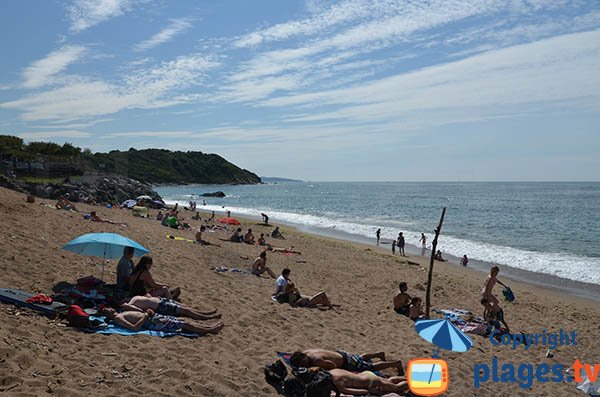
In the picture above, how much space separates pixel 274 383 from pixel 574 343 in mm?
7593

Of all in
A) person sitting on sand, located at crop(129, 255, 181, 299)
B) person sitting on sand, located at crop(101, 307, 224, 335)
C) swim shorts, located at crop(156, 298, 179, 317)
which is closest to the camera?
person sitting on sand, located at crop(101, 307, 224, 335)

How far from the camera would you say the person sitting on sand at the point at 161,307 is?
7784 mm

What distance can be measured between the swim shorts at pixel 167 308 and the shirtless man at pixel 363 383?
309 centimetres

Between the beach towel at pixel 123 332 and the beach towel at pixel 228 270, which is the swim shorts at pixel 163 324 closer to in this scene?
the beach towel at pixel 123 332

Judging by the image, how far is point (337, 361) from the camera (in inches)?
258

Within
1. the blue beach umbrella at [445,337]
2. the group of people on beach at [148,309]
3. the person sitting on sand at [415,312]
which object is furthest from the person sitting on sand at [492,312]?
the group of people on beach at [148,309]

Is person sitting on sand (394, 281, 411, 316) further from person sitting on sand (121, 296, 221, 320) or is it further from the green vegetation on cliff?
the green vegetation on cliff

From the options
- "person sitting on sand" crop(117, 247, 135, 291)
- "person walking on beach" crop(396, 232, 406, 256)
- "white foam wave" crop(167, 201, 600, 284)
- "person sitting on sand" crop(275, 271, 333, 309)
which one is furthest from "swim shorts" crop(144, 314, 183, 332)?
"person walking on beach" crop(396, 232, 406, 256)

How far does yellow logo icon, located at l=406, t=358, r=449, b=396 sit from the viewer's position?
6.44 m

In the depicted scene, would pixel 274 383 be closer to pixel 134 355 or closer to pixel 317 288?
pixel 134 355

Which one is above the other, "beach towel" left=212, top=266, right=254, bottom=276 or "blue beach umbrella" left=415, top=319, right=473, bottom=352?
"blue beach umbrella" left=415, top=319, right=473, bottom=352

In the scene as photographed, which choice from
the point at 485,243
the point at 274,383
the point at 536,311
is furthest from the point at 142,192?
the point at 274,383

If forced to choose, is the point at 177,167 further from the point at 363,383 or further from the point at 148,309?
the point at 363,383

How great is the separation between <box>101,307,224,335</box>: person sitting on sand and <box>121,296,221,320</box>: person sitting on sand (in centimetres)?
30
